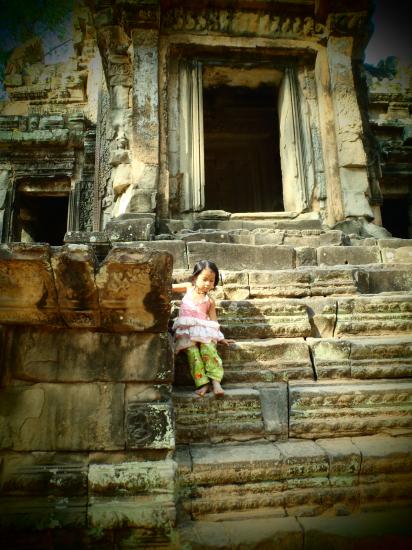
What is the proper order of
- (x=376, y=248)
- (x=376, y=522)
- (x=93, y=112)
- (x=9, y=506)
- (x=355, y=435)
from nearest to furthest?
(x=9, y=506)
(x=376, y=522)
(x=355, y=435)
(x=376, y=248)
(x=93, y=112)

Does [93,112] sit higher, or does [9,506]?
[93,112]

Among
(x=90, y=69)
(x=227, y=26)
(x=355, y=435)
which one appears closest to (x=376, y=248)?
(x=355, y=435)

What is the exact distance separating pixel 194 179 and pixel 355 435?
3879 millimetres

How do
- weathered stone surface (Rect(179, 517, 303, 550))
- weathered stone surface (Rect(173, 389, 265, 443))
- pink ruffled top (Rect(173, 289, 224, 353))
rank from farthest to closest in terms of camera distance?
pink ruffled top (Rect(173, 289, 224, 353)), weathered stone surface (Rect(173, 389, 265, 443)), weathered stone surface (Rect(179, 517, 303, 550))

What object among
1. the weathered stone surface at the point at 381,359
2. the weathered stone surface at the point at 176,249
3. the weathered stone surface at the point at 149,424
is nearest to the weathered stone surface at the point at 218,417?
the weathered stone surface at the point at 149,424

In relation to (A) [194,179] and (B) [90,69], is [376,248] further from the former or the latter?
(B) [90,69]

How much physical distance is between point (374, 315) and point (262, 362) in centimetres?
106

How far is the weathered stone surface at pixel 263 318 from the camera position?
2826 mm

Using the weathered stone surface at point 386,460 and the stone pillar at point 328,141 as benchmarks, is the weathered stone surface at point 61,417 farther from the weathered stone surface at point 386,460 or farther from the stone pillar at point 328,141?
the stone pillar at point 328,141

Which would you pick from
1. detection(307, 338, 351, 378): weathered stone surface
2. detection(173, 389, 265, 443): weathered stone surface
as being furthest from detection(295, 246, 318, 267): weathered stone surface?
detection(173, 389, 265, 443): weathered stone surface

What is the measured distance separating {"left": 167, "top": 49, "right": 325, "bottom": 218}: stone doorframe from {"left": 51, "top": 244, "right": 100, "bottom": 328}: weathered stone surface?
3445 mm

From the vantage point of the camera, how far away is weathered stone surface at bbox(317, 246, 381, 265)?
3971 mm

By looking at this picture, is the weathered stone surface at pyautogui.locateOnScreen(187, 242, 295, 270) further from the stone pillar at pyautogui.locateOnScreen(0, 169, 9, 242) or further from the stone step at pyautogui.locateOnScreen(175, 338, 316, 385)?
the stone pillar at pyautogui.locateOnScreen(0, 169, 9, 242)

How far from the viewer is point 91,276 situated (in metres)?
1.78
